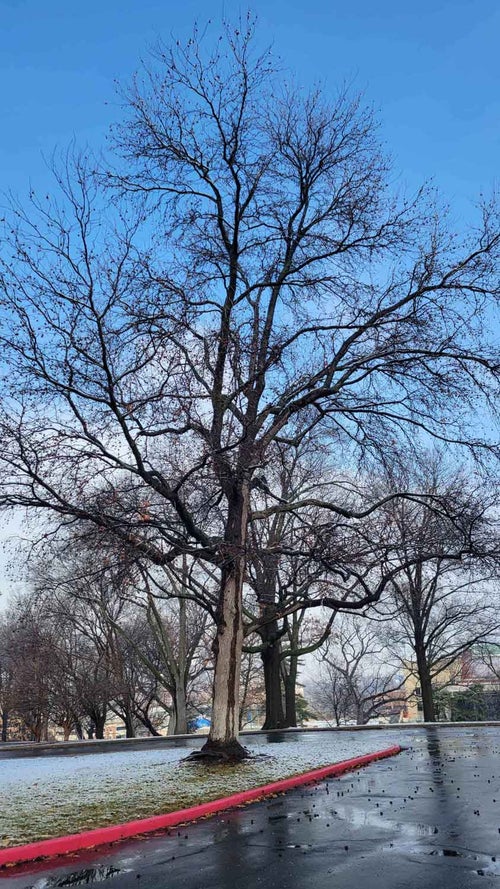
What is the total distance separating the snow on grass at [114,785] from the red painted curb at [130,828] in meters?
0.25

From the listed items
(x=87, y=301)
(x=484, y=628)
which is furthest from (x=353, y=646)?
(x=87, y=301)

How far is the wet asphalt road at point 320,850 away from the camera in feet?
18.6

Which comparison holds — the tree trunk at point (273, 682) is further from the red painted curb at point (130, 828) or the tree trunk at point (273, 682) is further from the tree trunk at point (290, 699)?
the red painted curb at point (130, 828)

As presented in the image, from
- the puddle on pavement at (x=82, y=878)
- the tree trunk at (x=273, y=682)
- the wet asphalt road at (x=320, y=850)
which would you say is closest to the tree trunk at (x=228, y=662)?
the wet asphalt road at (x=320, y=850)

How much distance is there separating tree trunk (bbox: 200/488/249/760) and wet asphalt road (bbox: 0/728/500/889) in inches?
197

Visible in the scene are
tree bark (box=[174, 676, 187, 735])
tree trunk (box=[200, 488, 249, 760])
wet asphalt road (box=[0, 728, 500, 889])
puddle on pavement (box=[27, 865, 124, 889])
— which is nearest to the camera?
wet asphalt road (box=[0, 728, 500, 889])

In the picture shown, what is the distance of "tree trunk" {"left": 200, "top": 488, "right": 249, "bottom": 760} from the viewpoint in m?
15.3

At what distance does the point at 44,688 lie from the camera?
42.0 metres

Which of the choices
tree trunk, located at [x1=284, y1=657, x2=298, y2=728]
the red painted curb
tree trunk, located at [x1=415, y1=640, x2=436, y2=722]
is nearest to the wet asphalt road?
the red painted curb

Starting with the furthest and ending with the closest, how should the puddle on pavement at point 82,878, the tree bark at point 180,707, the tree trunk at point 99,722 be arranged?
1. the tree trunk at point 99,722
2. the tree bark at point 180,707
3. the puddle on pavement at point 82,878

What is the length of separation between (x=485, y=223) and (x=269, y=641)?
18.7 m

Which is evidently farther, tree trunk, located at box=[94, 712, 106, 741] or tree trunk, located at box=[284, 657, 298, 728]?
tree trunk, located at box=[94, 712, 106, 741]

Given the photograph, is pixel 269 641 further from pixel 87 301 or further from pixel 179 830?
pixel 179 830

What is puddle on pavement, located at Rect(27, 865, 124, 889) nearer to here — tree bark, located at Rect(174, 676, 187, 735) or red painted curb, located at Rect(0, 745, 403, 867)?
red painted curb, located at Rect(0, 745, 403, 867)
